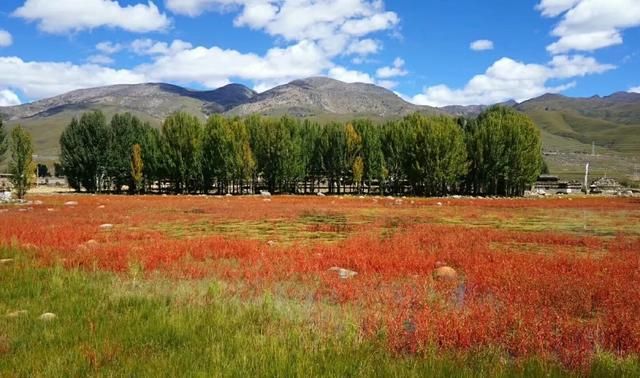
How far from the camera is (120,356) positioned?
627 cm

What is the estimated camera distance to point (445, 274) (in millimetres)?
13664

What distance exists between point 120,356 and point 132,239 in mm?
15723

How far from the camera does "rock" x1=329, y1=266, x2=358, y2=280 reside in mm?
13320

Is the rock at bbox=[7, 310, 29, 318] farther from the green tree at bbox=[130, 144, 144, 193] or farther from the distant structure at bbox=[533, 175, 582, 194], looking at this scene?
the distant structure at bbox=[533, 175, 582, 194]

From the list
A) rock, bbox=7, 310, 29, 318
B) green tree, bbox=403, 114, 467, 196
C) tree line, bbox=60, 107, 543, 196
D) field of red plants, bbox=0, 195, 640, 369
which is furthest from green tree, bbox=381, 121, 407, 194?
rock, bbox=7, 310, 29, 318

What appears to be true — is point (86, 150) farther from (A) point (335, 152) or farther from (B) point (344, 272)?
(B) point (344, 272)

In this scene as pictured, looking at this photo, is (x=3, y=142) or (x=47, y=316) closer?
(x=47, y=316)

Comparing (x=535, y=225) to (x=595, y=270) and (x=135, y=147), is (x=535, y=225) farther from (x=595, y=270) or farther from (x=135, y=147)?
(x=135, y=147)

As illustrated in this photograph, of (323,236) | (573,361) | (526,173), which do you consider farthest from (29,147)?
(526,173)

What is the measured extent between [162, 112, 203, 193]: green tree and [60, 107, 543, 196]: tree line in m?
Answer: 0.17

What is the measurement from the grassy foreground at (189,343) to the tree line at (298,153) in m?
71.1

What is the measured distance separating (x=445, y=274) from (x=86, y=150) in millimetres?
81761

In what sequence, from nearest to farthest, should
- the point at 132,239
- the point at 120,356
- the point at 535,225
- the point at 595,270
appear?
the point at 120,356 < the point at 595,270 < the point at 132,239 < the point at 535,225

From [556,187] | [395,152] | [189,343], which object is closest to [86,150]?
[395,152]
